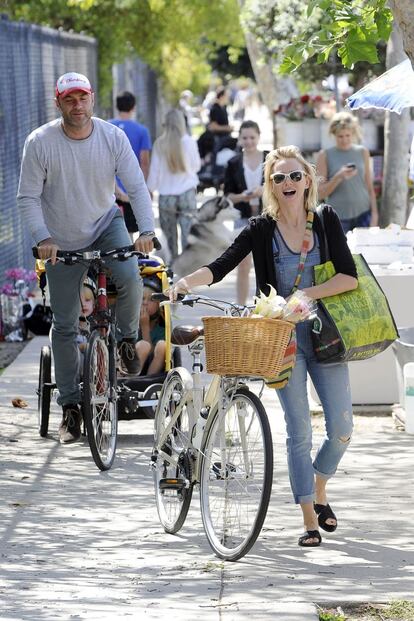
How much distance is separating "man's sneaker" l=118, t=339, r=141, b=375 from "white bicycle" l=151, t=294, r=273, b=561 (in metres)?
1.90

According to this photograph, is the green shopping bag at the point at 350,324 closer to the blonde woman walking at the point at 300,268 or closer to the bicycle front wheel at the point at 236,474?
the blonde woman walking at the point at 300,268

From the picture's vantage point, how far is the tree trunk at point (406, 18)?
548cm

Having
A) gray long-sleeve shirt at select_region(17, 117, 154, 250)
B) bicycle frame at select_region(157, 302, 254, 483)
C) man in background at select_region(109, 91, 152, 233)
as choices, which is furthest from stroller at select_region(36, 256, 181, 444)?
man in background at select_region(109, 91, 152, 233)

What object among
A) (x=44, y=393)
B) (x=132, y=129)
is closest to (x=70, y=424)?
(x=44, y=393)

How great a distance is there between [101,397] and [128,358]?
50 centimetres

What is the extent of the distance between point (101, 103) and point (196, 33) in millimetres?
7044

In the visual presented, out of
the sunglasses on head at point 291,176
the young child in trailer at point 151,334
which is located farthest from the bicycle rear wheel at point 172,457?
the young child in trailer at point 151,334

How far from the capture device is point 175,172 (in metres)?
15.0

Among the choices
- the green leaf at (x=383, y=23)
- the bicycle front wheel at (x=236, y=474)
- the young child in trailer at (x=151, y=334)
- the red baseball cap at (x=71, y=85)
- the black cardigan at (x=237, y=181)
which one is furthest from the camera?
the black cardigan at (x=237, y=181)

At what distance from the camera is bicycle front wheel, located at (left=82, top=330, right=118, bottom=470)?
8.14 m

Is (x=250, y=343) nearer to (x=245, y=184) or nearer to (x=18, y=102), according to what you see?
(x=245, y=184)

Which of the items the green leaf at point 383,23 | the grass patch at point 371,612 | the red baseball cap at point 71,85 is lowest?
the grass patch at point 371,612

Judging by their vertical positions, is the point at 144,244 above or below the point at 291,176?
below

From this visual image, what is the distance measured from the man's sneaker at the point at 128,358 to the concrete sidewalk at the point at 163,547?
0.45 meters
